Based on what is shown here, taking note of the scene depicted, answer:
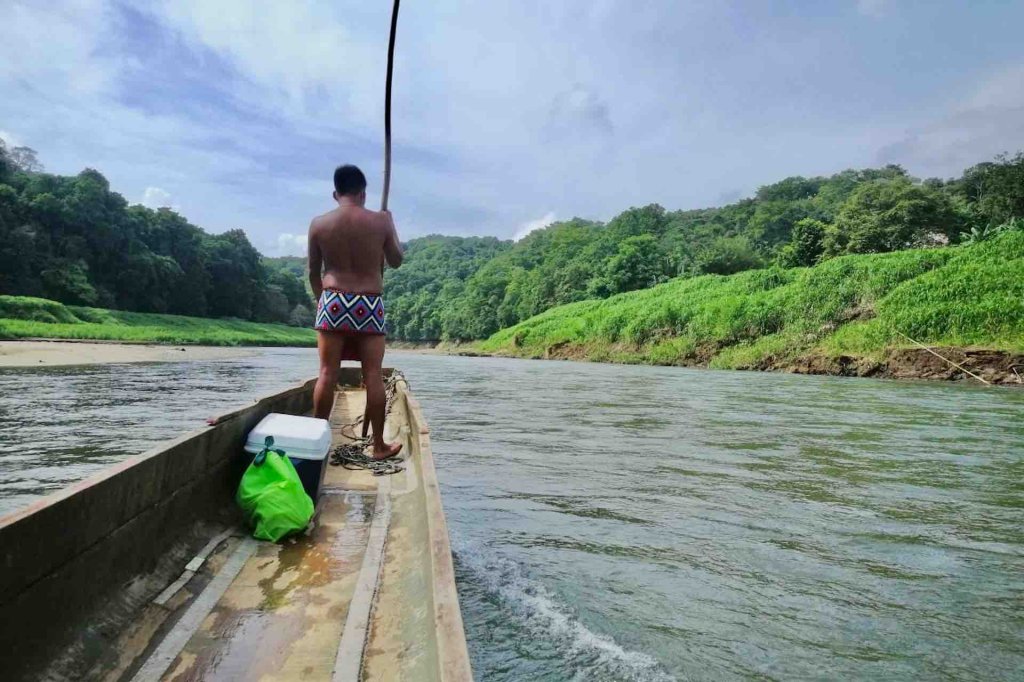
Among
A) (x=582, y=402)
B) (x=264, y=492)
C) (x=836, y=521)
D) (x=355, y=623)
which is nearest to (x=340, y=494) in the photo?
(x=264, y=492)

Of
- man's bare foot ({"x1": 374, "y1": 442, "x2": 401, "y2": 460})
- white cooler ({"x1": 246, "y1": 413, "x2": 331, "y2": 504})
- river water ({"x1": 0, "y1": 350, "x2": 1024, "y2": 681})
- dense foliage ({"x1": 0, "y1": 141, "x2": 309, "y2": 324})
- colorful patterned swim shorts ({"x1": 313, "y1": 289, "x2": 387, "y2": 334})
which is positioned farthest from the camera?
dense foliage ({"x1": 0, "y1": 141, "x2": 309, "y2": 324})

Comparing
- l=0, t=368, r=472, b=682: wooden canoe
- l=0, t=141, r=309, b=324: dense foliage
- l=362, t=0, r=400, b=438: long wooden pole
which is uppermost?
l=0, t=141, r=309, b=324: dense foliage

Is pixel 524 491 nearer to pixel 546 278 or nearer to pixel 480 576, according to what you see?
pixel 480 576

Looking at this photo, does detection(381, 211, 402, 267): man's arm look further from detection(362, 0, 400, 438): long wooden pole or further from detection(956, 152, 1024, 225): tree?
detection(956, 152, 1024, 225): tree

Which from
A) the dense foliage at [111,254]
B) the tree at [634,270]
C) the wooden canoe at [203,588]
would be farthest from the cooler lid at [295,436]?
the dense foliage at [111,254]

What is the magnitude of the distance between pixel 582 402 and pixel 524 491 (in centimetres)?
839

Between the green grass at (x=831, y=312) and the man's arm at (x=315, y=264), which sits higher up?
the green grass at (x=831, y=312)

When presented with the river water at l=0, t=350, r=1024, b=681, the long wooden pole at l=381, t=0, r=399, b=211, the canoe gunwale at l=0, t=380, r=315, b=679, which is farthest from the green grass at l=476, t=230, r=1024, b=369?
the canoe gunwale at l=0, t=380, r=315, b=679

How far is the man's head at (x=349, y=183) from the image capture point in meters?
4.38

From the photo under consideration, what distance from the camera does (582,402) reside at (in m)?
14.4

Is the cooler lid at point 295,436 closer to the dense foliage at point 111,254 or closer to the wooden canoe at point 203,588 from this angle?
the wooden canoe at point 203,588

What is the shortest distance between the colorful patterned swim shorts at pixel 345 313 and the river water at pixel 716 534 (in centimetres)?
175

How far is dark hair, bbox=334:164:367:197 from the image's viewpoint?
4.39 meters

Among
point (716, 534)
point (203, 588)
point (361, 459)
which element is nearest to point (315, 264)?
point (361, 459)
